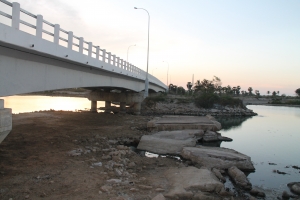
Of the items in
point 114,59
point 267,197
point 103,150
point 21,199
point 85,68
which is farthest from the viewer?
point 114,59

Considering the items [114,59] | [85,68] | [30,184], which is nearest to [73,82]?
[85,68]

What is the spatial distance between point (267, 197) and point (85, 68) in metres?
13.0

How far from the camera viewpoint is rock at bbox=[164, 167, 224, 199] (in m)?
7.46

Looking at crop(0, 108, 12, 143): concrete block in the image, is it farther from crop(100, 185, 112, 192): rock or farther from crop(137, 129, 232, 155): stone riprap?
crop(137, 129, 232, 155): stone riprap

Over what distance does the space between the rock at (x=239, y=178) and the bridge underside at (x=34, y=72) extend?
8.88 metres

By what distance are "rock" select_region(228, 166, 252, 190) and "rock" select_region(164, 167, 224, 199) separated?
1.63 m

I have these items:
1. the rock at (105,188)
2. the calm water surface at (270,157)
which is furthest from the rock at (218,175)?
the rock at (105,188)

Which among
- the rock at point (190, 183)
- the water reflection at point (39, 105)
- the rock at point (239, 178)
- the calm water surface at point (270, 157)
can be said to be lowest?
the calm water surface at point (270, 157)

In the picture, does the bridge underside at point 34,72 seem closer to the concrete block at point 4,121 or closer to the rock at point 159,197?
the concrete block at point 4,121

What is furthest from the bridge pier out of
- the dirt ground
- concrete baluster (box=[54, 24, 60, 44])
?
concrete baluster (box=[54, 24, 60, 44])

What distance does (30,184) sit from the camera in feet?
24.6

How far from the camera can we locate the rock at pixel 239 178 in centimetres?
973

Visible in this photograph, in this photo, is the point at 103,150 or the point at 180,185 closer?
the point at 180,185

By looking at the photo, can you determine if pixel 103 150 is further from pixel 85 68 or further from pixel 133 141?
pixel 85 68
